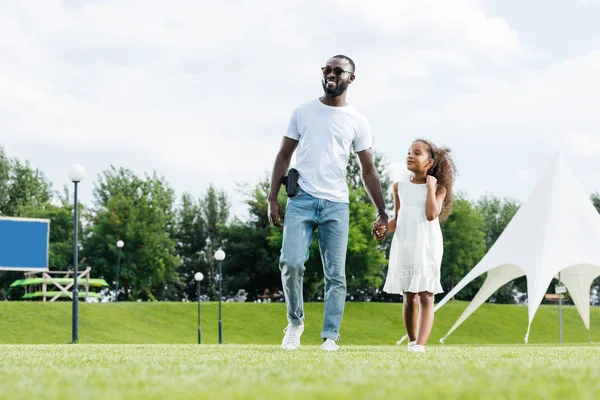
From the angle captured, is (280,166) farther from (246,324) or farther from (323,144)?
(246,324)

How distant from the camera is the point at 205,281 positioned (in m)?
51.7

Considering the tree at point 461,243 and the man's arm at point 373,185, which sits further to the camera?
the tree at point 461,243

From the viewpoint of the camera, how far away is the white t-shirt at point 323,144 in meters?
5.68

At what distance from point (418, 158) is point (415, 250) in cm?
73

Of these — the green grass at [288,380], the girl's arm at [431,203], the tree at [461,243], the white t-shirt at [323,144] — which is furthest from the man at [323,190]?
the tree at [461,243]

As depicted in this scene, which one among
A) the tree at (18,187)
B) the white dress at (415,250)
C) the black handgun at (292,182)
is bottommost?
the white dress at (415,250)

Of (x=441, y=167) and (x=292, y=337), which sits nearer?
(x=292, y=337)

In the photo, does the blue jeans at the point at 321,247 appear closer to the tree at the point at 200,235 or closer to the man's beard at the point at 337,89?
the man's beard at the point at 337,89

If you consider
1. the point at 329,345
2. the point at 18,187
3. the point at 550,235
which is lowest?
the point at 329,345

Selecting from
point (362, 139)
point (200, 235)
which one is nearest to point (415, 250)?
point (362, 139)

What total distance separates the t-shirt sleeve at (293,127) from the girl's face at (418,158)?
34.6 inches

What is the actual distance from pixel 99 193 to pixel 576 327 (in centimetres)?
2875

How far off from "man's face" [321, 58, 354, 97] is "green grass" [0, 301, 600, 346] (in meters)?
22.5

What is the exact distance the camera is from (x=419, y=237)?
5.67 m
